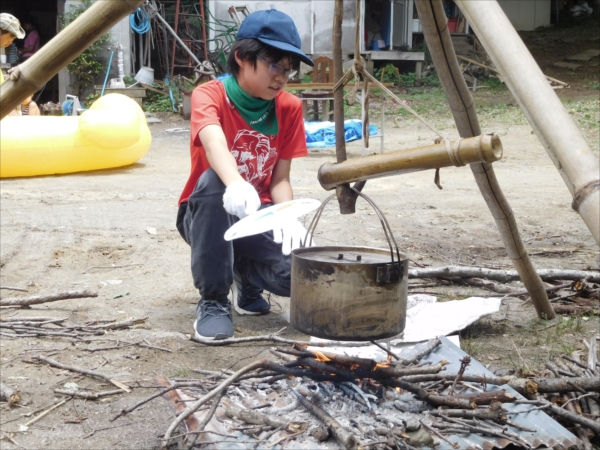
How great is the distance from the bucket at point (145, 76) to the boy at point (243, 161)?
12.2 metres

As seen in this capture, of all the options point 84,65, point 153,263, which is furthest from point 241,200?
point 84,65

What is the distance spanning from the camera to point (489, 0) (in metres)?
1.61

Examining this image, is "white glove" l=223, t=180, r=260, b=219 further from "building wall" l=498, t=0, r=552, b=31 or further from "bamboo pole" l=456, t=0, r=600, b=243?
"building wall" l=498, t=0, r=552, b=31

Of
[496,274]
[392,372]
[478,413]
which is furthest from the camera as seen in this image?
[496,274]

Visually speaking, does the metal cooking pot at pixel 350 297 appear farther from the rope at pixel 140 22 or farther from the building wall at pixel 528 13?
the building wall at pixel 528 13

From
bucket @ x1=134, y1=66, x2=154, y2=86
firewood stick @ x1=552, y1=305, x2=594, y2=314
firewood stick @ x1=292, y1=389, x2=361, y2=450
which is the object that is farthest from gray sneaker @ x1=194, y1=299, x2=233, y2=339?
bucket @ x1=134, y1=66, x2=154, y2=86

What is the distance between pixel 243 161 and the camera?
132 inches

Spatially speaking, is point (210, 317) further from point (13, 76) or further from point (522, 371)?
point (13, 76)

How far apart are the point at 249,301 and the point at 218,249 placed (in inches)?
23.5

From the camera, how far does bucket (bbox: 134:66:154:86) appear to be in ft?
49.7

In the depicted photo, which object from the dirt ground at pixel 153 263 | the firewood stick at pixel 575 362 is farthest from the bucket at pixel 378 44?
the firewood stick at pixel 575 362

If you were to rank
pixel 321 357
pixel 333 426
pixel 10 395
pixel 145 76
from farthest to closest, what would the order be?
pixel 145 76
pixel 10 395
pixel 321 357
pixel 333 426

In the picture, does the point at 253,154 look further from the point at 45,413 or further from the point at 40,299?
the point at 45,413

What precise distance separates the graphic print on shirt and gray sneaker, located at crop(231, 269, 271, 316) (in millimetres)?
560
